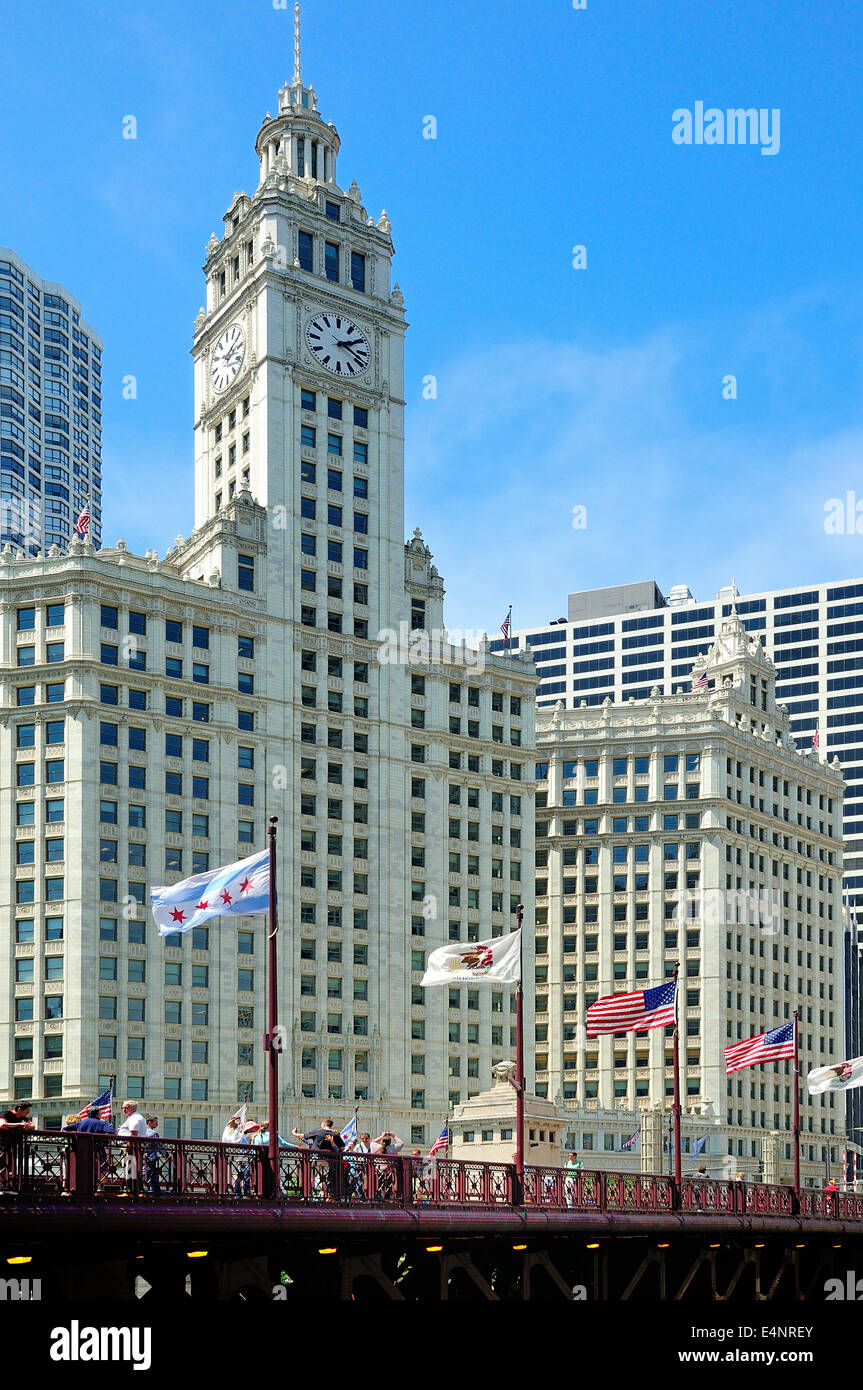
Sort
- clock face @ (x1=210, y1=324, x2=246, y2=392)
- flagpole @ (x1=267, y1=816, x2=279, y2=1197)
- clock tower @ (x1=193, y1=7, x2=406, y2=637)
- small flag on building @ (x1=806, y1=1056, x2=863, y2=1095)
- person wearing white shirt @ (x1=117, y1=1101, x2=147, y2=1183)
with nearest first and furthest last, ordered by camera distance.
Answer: person wearing white shirt @ (x1=117, y1=1101, x2=147, y2=1183) < flagpole @ (x1=267, y1=816, x2=279, y2=1197) < small flag on building @ (x1=806, y1=1056, x2=863, y2=1095) < clock tower @ (x1=193, y1=7, x2=406, y2=637) < clock face @ (x1=210, y1=324, x2=246, y2=392)

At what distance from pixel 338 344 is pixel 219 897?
89.7 m

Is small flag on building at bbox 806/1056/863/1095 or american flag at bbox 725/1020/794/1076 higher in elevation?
american flag at bbox 725/1020/794/1076

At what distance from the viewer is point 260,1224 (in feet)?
123

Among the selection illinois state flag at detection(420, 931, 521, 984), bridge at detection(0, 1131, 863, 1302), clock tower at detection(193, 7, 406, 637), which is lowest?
bridge at detection(0, 1131, 863, 1302)

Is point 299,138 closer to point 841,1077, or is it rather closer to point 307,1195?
point 841,1077

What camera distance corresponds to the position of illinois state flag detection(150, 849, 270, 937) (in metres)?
43.6

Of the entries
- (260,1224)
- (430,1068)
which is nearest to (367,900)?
(430,1068)

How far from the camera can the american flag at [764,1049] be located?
64.9 metres

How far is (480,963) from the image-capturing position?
2067 inches

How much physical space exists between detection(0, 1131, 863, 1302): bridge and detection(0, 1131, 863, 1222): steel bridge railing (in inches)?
1.7

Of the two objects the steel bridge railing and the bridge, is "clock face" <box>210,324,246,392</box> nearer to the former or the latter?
the bridge

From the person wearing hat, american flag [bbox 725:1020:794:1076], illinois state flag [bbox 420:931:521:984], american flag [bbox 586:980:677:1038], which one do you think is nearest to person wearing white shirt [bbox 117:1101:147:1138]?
the person wearing hat

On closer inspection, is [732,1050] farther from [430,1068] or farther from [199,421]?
[199,421]
